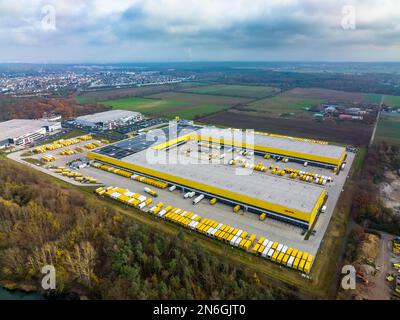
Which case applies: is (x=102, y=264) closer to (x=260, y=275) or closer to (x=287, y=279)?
(x=260, y=275)

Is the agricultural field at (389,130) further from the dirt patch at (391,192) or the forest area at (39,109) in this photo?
the forest area at (39,109)

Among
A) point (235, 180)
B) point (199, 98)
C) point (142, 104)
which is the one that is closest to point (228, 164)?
point (235, 180)

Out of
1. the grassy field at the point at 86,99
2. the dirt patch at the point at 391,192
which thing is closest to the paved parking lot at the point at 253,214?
the dirt patch at the point at 391,192

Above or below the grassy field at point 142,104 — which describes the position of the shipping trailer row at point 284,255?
below

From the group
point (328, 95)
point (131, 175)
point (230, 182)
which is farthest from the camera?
point (328, 95)

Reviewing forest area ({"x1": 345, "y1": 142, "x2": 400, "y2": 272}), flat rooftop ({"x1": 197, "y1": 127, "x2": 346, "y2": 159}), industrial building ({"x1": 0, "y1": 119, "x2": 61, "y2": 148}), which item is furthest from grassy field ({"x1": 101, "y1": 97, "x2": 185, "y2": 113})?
forest area ({"x1": 345, "y1": 142, "x2": 400, "y2": 272})

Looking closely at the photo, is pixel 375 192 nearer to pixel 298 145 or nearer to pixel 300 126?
pixel 298 145

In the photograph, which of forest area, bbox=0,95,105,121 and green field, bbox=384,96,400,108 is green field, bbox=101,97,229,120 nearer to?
forest area, bbox=0,95,105,121
